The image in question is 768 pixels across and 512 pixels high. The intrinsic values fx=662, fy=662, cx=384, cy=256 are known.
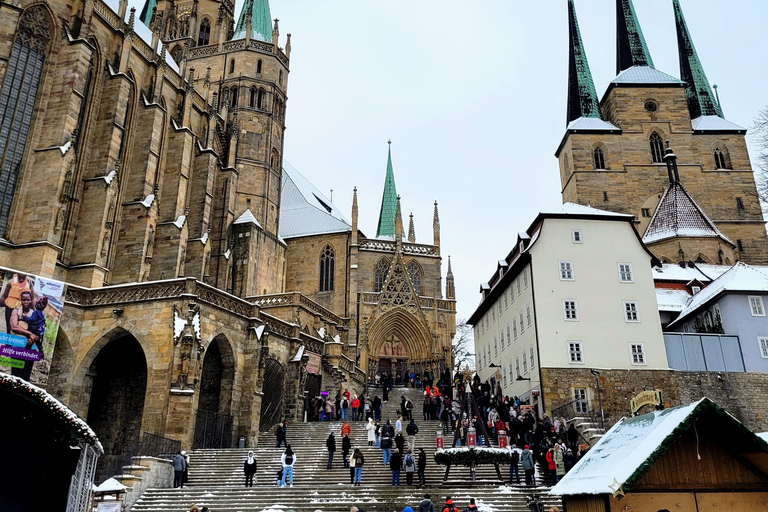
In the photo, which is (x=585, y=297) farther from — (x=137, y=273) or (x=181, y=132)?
(x=181, y=132)

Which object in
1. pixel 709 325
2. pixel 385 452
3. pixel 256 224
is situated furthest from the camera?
pixel 256 224

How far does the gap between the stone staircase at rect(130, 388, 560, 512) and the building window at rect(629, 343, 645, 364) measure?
9784mm

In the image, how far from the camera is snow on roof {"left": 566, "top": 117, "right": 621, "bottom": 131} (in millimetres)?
54125

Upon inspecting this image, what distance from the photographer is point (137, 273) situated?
28359 mm

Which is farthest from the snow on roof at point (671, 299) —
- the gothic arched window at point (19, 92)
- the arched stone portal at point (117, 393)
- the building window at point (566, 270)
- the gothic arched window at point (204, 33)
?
the gothic arched window at point (204, 33)

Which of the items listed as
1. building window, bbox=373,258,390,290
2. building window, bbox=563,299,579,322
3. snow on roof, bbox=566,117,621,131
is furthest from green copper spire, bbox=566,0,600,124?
building window, bbox=563,299,579,322

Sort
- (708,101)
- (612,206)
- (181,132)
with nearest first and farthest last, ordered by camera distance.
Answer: (181,132) < (612,206) < (708,101)

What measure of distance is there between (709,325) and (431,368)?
722 inches

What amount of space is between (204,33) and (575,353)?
41.6 metres

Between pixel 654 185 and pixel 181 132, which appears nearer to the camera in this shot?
pixel 181 132

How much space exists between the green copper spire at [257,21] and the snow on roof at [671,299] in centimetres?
3056

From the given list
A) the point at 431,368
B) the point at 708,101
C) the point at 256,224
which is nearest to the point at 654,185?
the point at 708,101

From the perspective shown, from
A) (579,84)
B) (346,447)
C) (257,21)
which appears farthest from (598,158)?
(346,447)

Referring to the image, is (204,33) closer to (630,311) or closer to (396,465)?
(630,311)
